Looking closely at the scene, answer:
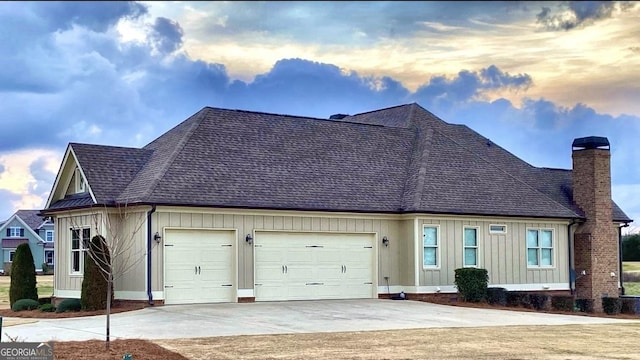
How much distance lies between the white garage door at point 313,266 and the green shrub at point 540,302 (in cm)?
523

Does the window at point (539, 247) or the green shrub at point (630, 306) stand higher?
the window at point (539, 247)

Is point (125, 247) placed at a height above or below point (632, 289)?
above

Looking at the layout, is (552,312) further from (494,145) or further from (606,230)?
(494,145)

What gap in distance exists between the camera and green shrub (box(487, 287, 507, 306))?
91.0 feet

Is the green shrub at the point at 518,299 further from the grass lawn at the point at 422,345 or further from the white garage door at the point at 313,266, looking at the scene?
the grass lawn at the point at 422,345

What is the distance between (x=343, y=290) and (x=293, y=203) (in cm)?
353

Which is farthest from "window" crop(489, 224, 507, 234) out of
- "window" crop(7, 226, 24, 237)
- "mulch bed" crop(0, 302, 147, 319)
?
"window" crop(7, 226, 24, 237)

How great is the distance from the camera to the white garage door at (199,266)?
2467 cm

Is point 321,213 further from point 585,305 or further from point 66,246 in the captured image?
point 585,305

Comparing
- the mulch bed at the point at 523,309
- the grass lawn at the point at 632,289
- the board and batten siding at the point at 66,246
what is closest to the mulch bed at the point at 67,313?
the board and batten siding at the point at 66,246

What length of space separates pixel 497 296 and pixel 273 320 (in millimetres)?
10026

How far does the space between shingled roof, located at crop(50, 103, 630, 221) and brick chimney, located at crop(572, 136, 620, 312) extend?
0.72 metres

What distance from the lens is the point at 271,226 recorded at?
86.5 feet

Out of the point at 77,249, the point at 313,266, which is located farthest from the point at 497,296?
the point at 77,249
